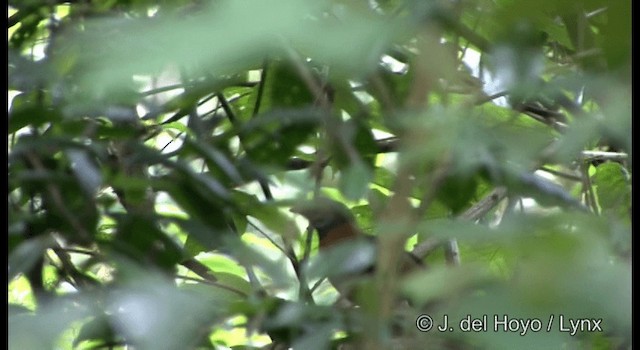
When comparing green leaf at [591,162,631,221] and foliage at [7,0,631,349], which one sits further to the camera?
green leaf at [591,162,631,221]

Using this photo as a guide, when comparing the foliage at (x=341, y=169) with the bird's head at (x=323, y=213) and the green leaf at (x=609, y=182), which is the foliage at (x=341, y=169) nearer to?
the bird's head at (x=323, y=213)

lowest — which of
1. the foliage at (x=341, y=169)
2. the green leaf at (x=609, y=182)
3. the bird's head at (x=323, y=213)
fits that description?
the green leaf at (x=609, y=182)

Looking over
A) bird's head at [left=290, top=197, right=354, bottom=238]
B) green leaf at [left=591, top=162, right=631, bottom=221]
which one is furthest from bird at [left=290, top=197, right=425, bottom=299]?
green leaf at [left=591, top=162, right=631, bottom=221]

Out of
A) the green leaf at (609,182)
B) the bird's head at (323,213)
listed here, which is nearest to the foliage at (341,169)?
the bird's head at (323,213)

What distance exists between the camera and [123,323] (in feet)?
1.58

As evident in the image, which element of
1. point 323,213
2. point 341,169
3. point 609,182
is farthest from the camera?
point 609,182

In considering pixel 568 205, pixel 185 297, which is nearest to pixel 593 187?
pixel 568 205

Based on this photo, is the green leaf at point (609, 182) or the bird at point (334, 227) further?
the green leaf at point (609, 182)

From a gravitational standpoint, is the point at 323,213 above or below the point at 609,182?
above

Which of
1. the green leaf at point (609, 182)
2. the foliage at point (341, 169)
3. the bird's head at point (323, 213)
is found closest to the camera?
the foliage at point (341, 169)

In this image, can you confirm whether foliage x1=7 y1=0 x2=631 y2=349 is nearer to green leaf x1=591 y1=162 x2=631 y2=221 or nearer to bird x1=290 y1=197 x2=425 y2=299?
bird x1=290 y1=197 x2=425 y2=299

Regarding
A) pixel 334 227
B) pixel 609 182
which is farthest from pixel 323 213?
pixel 609 182

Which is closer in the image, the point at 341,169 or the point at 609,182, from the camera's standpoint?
the point at 341,169

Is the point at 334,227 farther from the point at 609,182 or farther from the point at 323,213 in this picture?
the point at 609,182
